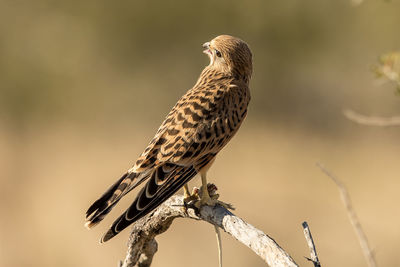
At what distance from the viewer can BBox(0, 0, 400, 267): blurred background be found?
13383 mm

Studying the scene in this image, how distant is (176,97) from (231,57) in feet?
39.0

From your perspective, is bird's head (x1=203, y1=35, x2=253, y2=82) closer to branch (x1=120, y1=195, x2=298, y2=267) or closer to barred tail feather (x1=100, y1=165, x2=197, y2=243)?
barred tail feather (x1=100, y1=165, x2=197, y2=243)

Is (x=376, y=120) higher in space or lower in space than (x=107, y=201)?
higher

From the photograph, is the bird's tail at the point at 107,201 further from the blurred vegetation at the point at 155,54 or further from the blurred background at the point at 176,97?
the blurred vegetation at the point at 155,54

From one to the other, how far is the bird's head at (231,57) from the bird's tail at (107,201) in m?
1.49

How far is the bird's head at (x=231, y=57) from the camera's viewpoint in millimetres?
5582

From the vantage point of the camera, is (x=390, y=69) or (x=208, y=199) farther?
(x=208, y=199)

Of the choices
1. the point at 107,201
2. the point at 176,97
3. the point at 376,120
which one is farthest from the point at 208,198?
the point at 176,97

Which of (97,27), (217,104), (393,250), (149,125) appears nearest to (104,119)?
(149,125)

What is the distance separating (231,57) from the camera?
5570 millimetres

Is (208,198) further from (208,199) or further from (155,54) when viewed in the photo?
(155,54)

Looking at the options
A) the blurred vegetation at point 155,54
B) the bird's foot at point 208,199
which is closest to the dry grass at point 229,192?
the blurred vegetation at point 155,54

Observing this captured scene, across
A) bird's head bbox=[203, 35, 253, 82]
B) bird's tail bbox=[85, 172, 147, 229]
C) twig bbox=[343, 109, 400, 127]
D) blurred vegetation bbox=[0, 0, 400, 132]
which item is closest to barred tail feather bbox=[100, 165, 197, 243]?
bird's tail bbox=[85, 172, 147, 229]

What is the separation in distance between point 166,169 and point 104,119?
1260 centimetres
